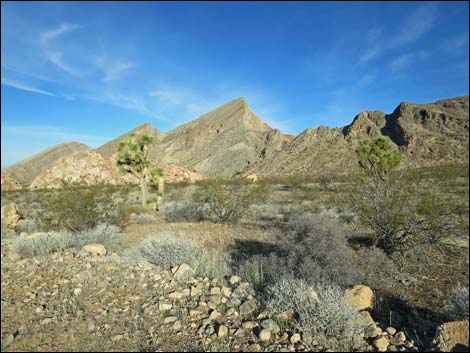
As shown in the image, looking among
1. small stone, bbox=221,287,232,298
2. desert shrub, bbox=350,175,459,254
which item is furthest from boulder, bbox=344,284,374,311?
desert shrub, bbox=350,175,459,254

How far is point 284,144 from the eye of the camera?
259 feet

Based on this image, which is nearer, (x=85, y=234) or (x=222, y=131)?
(x=85, y=234)

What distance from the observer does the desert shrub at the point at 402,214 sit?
6.24 metres

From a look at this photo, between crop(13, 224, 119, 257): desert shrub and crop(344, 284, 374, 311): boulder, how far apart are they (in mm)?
5939

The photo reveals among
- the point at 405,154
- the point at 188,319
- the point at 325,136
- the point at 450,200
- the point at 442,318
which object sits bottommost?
the point at 442,318

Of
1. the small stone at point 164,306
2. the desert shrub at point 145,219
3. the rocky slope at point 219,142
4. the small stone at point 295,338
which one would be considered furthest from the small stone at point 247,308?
the rocky slope at point 219,142

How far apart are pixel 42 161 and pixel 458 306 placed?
279ft

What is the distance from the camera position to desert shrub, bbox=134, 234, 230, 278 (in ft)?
17.3

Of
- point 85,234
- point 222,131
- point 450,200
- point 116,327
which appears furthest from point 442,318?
point 222,131

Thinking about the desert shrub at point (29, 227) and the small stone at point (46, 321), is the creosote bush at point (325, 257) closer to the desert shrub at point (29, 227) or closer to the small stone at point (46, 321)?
the small stone at point (46, 321)

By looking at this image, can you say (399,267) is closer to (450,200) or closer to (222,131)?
(450,200)

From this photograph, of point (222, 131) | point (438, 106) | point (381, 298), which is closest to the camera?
point (381, 298)

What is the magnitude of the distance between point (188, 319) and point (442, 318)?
11.9ft

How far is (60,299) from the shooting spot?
414 cm
